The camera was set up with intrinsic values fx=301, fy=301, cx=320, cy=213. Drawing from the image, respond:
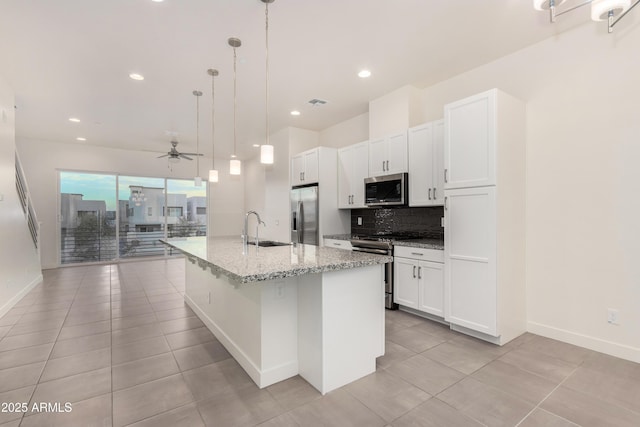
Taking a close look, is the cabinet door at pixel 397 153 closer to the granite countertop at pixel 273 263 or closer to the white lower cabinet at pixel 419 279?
the white lower cabinet at pixel 419 279

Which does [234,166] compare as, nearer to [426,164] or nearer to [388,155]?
[388,155]

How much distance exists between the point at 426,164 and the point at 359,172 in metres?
1.20

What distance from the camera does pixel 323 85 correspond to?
4152mm

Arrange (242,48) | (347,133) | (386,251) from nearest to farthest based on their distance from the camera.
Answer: (242,48), (386,251), (347,133)

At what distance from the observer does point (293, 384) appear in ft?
7.29

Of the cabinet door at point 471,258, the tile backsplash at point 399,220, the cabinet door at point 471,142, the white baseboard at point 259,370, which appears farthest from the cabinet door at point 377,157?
the white baseboard at point 259,370

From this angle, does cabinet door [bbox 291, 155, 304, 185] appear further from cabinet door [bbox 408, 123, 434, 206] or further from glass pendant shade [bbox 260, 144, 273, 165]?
A: glass pendant shade [bbox 260, 144, 273, 165]

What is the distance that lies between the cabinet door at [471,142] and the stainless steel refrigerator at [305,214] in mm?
2384

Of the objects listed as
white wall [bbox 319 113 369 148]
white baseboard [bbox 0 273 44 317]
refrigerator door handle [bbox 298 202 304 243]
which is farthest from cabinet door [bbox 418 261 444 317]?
white baseboard [bbox 0 273 44 317]

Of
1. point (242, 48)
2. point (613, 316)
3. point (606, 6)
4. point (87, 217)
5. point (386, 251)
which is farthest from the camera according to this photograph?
point (87, 217)

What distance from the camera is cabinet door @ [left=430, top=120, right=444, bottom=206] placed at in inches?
141

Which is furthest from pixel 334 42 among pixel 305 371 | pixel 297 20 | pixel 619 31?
pixel 305 371

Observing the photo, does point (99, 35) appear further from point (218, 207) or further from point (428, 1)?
point (218, 207)

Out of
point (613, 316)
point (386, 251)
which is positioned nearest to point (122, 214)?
point (386, 251)
